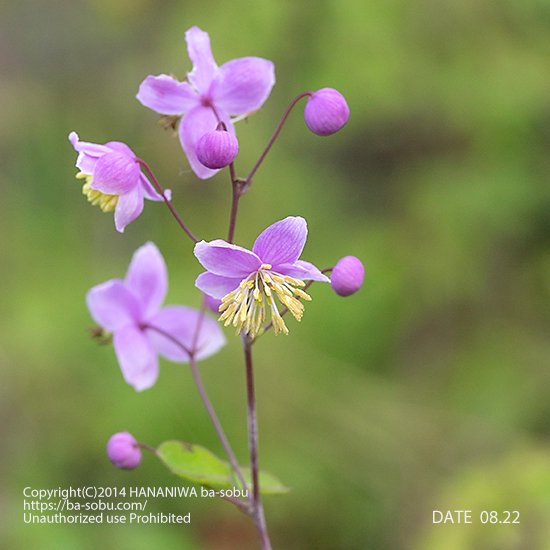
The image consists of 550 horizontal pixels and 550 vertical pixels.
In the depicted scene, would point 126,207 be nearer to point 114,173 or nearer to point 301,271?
point 114,173

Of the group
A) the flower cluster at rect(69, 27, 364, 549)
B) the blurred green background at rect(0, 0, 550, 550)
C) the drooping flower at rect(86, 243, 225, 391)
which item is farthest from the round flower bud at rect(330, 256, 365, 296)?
the blurred green background at rect(0, 0, 550, 550)

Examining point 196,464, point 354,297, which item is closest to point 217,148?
point 196,464

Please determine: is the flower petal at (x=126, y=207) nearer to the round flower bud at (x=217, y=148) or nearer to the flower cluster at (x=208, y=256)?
the flower cluster at (x=208, y=256)

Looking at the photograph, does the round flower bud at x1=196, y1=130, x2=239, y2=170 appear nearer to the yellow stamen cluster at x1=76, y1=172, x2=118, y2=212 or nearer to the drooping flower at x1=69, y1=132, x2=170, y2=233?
the drooping flower at x1=69, y1=132, x2=170, y2=233

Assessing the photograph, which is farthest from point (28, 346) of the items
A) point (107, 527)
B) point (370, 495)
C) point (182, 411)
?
point (370, 495)

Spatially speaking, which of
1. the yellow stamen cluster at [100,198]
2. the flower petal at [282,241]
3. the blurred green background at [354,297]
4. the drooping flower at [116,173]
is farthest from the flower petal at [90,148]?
the blurred green background at [354,297]

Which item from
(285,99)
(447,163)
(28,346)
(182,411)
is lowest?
(182,411)

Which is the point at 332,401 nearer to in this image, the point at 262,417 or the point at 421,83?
the point at 262,417
